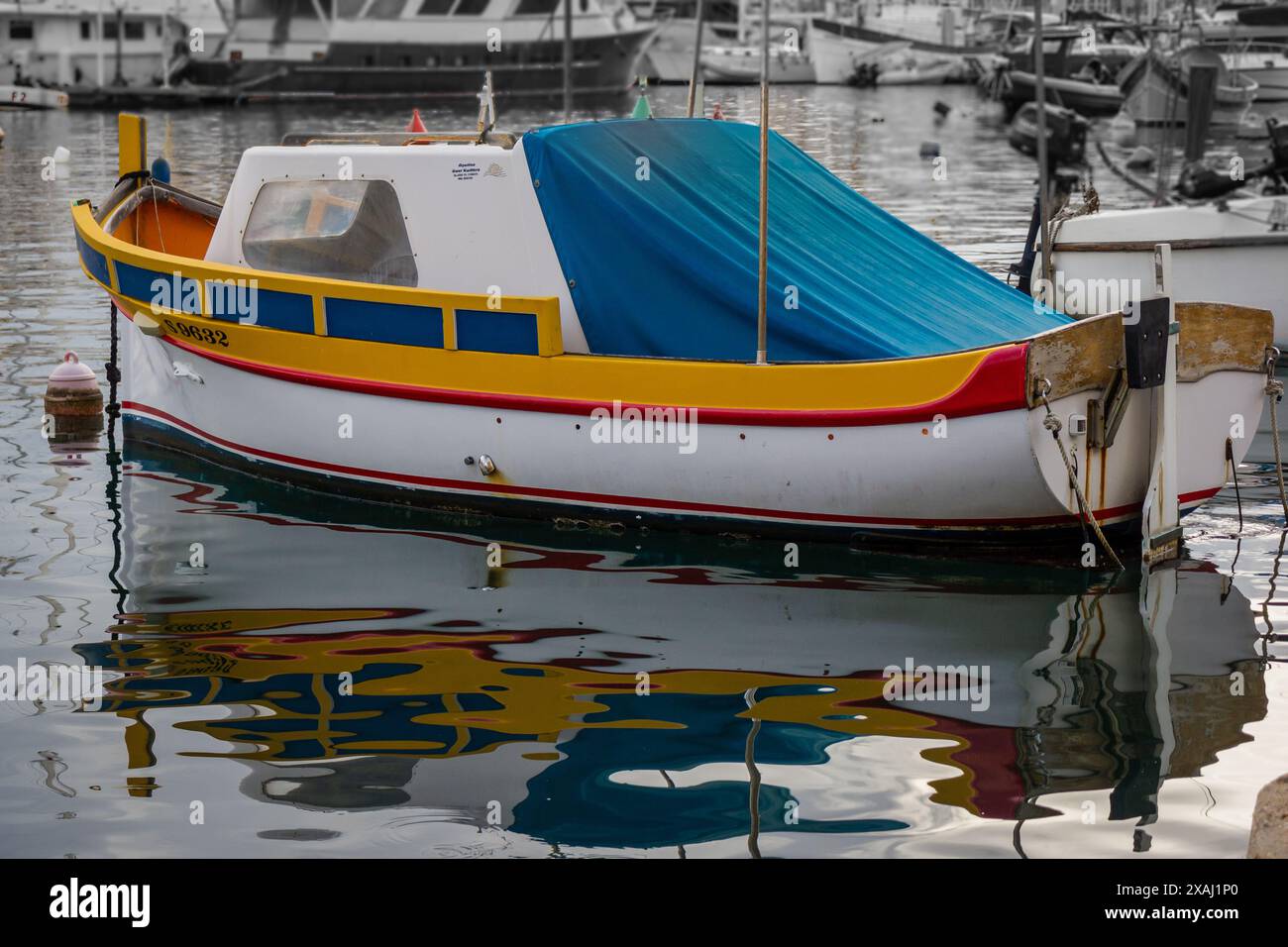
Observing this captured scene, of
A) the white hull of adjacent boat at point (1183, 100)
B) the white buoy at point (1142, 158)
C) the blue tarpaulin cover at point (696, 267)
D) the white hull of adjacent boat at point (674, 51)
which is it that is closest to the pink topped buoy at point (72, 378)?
the blue tarpaulin cover at point (696, 267)

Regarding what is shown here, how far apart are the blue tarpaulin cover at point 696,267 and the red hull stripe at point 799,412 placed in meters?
0.56

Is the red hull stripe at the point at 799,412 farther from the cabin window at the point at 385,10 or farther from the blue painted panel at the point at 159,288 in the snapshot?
the cabin window at the point at 385,10

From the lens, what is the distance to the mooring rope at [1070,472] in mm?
8938

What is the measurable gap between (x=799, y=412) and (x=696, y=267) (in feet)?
4.32

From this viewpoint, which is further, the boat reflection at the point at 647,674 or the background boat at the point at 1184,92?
the background boat at the point at 1184,92

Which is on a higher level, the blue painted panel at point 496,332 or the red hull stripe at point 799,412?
the blue painted panel at point 496,332

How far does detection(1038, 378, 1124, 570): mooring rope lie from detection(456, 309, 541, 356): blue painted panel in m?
3.00

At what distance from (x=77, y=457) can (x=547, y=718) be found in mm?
6386

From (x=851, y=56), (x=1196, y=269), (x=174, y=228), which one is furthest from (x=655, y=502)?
(x=851, y=56)

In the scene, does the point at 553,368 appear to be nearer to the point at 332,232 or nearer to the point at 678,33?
the point at 332,232

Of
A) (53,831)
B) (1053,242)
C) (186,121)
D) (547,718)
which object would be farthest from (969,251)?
(186,121)

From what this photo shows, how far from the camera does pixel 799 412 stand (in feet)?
31.0

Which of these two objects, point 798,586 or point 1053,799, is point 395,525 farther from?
point 1053,799

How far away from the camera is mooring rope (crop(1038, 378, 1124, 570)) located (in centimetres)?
894
